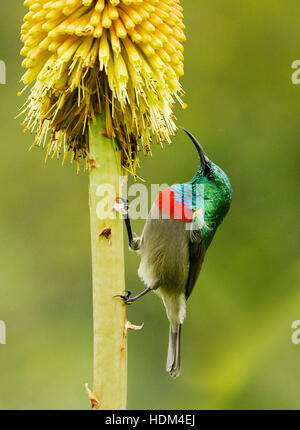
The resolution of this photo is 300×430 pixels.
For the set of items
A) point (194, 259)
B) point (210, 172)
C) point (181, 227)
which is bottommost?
point (194, 259)

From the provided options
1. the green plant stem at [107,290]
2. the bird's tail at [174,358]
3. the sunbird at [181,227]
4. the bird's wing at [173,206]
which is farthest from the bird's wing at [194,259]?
the green plant stem at [107,290]

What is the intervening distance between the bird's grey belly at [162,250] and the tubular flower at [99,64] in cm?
109

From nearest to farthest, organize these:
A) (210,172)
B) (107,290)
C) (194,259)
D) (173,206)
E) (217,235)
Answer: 1. (107,290)
2. (173,206)
3. (210,172)
4. (194,259)
5. (217,235)

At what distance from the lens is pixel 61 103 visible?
273 cm

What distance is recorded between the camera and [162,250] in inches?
155

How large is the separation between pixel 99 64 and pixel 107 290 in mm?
824

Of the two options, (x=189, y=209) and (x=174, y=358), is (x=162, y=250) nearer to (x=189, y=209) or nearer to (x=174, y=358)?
(x=189, y=209)

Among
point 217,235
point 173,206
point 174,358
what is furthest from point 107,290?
point 217,235

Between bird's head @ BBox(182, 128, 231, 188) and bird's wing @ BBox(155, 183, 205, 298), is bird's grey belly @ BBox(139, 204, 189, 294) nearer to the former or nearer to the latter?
bird's wing @ BBox(155, 183, 205, 298)

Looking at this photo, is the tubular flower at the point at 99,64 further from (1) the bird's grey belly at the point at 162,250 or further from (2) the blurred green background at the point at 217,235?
(2) the blurred green background at the point at 217,235

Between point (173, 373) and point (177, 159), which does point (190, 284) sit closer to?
point (173, 373)

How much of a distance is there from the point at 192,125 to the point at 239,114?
394mm

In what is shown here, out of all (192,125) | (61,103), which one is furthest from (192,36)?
(61,103)

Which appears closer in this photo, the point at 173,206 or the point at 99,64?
the point at 99,64
